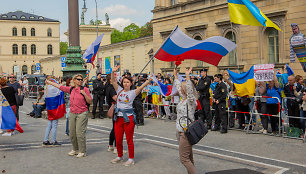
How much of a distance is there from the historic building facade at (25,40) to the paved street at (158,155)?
94718 mm

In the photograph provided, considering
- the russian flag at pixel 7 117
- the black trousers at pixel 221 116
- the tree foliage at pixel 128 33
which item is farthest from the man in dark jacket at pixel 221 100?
the tree foliage at pixel 128 33

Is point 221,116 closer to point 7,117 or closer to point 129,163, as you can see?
point 129,163

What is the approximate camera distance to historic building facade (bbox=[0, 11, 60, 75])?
102 m

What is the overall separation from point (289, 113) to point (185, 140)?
262 inches

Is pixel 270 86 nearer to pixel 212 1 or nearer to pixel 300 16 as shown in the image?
pixel 300 16

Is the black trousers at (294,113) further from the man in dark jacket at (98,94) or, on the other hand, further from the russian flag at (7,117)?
the russian flag at (7,117)

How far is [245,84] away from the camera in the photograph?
42.0 ft

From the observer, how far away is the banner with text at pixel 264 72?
11.4 meters

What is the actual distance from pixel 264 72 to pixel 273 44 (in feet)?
48.0

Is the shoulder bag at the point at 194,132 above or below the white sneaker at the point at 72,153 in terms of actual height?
above

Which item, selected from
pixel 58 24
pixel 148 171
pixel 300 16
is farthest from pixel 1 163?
pixel 58 24

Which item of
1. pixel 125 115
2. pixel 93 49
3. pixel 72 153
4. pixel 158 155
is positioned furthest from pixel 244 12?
pixel 93 49

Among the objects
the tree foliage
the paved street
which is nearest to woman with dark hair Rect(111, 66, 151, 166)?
the paved street

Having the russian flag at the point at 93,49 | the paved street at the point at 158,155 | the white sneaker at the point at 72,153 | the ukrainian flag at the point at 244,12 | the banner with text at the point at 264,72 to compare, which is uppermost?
the ukrainian flag at the point at 244,12
